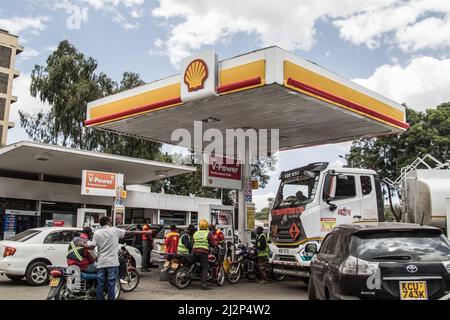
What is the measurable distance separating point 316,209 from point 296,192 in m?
1.19

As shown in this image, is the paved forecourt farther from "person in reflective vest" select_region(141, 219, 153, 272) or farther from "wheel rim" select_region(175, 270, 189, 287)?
"person in reflective vest" select_region(141, 219, 153, 272)

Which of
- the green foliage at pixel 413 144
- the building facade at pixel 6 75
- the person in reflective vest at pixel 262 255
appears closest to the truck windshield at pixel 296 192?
the person in reflective vest at pixel 262 255

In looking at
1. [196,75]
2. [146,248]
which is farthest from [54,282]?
[146,248]

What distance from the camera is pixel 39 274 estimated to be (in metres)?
12.4

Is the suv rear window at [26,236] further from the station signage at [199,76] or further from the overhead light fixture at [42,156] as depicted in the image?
the overhead light fixture at [42,156]

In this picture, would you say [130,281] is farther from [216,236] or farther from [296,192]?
[296,192]

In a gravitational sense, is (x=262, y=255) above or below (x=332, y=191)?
below

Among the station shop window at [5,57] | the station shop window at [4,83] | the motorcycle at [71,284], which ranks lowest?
the motorcycle at [71,284]

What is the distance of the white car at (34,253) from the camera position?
12039mm

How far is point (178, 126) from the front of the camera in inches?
594

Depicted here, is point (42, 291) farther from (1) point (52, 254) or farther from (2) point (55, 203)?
(2) point (55, 203)

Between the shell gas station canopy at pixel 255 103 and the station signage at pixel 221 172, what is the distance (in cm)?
140

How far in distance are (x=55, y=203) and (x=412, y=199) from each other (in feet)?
63.2

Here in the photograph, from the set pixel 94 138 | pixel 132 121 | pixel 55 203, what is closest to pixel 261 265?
pixel 132 121
